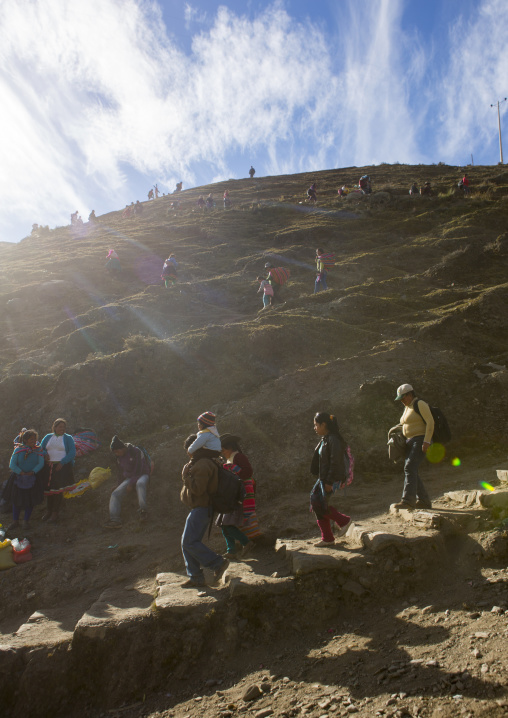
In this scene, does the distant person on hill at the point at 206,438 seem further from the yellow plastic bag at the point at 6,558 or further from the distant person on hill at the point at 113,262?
the distant person on hill at the point at 113,262

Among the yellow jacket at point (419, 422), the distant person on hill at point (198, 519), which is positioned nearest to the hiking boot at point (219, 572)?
the distant person on hill at point (198, 519)

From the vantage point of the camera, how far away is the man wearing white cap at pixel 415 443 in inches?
237

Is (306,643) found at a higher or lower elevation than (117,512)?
lower

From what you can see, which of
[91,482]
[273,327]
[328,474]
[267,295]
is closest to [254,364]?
[273,327]

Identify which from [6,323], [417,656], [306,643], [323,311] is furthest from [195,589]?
[6,323]

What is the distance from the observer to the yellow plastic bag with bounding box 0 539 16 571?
22.5ft

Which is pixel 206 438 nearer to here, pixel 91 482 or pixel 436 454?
pixel 91 482

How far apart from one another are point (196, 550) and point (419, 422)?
11.3 feet

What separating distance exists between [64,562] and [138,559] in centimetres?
115

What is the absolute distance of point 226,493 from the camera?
A: 5.56 metres

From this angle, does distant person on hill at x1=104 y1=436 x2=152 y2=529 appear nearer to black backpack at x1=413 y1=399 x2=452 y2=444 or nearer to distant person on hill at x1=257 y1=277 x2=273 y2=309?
black backpack at x1=413 y1=399 x2=452 y2=444

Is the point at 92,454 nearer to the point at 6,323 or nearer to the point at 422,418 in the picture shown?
the point at 422,418

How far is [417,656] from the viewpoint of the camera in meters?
3.59

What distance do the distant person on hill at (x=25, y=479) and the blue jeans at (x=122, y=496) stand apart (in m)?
1.41
